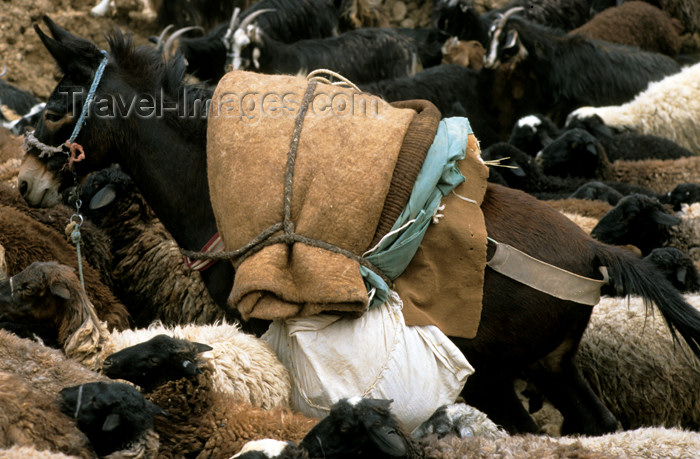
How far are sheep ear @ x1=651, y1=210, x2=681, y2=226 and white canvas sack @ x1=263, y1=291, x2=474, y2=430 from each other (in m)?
2.44

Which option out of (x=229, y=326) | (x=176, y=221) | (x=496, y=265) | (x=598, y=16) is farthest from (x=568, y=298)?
(x=598, y=16)

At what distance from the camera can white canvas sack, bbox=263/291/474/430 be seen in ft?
11.5

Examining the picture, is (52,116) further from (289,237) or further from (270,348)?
(270,348)

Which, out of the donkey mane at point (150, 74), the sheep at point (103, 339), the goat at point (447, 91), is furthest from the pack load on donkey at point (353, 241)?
the goat at point (447, 91)

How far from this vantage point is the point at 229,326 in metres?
3.95

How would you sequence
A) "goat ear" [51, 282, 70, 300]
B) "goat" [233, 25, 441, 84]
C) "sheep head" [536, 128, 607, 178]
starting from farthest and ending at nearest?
"goat" [233, 25, 441, 84], "sheep head" [536, 128, 607, 178], "goat ear" [51, 282, 70, 300]

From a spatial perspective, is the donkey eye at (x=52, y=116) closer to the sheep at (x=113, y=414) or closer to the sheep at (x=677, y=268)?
the sheep at (x=113, y=414)

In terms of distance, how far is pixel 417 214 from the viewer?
354 centimetres

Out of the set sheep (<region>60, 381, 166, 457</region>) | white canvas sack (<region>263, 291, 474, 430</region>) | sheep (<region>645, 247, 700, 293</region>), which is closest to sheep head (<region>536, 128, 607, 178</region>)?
sheep (<region>645, 247, 700, 293</region>)

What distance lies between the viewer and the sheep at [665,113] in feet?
26.2

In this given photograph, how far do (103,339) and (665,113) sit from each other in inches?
235

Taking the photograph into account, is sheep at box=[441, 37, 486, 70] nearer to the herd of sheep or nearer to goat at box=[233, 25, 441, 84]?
goat at box=[233, 25, 441, 84]

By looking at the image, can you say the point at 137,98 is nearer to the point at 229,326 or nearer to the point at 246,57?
the point at 229,326

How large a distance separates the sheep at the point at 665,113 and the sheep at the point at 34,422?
5.87 m
